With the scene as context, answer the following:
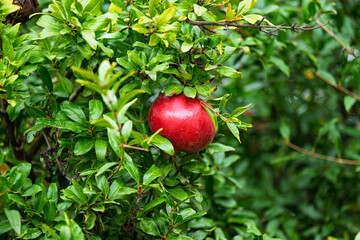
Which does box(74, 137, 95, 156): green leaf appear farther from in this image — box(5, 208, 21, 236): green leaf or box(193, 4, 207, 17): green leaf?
box(193, 4, 207, 17): green leaf

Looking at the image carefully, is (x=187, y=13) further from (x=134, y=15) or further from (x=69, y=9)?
(x=69, y=9)

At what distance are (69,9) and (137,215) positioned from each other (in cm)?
48

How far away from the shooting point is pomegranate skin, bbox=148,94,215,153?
86cm

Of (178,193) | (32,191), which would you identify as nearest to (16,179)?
(32,191)

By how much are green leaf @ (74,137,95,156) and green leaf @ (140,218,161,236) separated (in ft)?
0.66

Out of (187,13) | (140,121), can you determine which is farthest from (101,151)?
(187,13)

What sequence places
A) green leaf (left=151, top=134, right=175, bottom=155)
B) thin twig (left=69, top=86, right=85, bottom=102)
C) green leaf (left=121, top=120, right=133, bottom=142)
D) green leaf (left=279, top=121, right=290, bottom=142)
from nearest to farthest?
green leaf (left=121, top=120, right=133, bottom=142) < green leaf (left=151, top=134, right=175, bottom=155) < thin twig (left=69, top=86, right=85, bottom=102) < green leaf (left=279, top=121, right=290, bottom=142)

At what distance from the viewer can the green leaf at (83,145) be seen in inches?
34.9

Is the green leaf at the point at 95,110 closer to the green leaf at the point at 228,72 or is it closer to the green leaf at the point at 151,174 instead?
the green leaf at the point at 151,174

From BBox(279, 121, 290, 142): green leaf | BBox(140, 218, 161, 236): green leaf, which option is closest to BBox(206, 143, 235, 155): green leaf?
BBox(140, 218, 161, 236): green leaf

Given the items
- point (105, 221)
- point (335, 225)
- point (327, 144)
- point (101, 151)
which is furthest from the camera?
point (327, 144)

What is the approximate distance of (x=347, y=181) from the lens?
6.55ft

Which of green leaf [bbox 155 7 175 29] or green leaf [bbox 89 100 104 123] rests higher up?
green leaf [bbox 155 7 175 29]

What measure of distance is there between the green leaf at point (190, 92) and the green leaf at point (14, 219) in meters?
0.44
